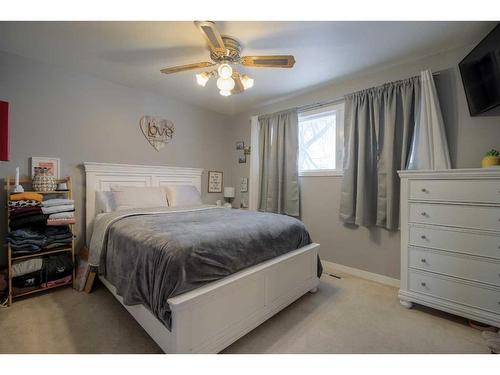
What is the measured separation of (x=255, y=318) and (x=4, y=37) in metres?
3.18

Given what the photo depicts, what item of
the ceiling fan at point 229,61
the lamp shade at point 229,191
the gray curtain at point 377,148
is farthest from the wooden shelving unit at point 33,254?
the gray curtain at point 377,148

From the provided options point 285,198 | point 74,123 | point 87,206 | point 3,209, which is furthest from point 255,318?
point 74,123

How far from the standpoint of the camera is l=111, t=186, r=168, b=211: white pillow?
8.48 feet

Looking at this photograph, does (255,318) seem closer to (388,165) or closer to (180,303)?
(180,303)

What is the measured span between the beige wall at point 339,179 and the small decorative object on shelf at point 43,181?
2.87 metres

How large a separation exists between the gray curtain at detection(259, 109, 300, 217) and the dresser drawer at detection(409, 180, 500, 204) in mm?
1478

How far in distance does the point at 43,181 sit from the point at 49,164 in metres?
0.29

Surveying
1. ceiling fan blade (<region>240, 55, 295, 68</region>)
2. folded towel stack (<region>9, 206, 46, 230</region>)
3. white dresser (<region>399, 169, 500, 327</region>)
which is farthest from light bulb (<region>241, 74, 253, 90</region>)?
folded towel stack (<region>9, 206, 46, 230</region>)

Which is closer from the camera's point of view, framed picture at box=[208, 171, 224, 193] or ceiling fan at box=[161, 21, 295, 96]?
ceiling fan at box=[161, 21, 295, 96]

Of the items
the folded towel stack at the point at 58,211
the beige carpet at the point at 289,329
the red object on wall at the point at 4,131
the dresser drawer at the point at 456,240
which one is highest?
the red object on wall at the point at 4,131

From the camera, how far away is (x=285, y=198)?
3.24 metres

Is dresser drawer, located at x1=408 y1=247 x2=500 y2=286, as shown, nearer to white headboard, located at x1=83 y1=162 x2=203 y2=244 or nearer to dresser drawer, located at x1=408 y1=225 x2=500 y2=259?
dresser drawer, located at x1=408 y1=225 x2=500 y2=259

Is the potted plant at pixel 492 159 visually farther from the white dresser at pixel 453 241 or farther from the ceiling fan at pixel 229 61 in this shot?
the ceiling fan at pixel 229 61

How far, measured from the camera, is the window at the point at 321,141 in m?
2.90
